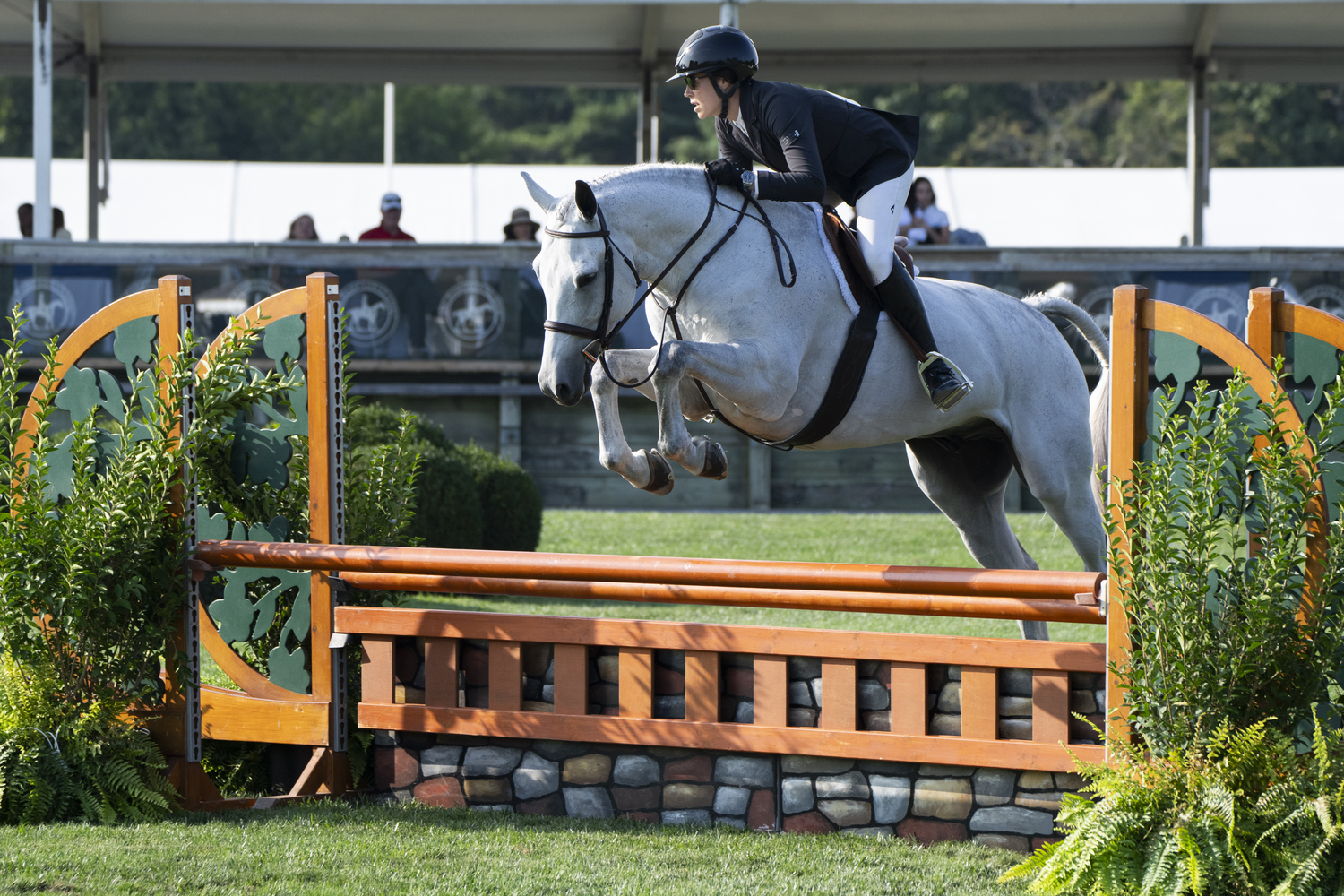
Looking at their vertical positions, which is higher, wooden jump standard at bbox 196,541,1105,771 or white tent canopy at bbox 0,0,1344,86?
white tent canopy at bbox 0,0,1344,86

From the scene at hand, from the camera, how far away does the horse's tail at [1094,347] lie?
4.57 metres

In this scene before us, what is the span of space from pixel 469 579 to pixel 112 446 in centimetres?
124

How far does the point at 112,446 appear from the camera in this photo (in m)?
4.18

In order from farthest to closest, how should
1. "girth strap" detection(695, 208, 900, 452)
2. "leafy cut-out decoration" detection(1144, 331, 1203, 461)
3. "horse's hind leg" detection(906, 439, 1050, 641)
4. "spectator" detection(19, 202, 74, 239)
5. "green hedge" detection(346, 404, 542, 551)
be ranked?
1. "spectator" detection(19, 202, 74, 239)
2. "green hedge" detection(346, 404, 542, 551)
3. "horse's hind leg" detection(906, 439, 1050, 641)
4. "girth strap" detection(695, 208, 900, 452)
5. "leafy cut-out decoration" detection(1144, 331, 1203, 461)

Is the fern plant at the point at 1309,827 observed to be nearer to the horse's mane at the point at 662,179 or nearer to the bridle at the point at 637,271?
the bridle at the point at 637,271

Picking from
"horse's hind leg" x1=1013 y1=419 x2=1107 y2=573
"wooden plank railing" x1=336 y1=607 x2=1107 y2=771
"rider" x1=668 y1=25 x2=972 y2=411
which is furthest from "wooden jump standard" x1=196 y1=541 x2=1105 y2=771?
"horse's hind leg" x1=1013 y1=419 x2=1107 y2=573

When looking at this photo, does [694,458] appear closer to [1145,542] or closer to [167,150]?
[1145,542]

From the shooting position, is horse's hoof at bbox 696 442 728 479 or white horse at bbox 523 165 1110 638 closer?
white horse at bbox 523 165 1110 638

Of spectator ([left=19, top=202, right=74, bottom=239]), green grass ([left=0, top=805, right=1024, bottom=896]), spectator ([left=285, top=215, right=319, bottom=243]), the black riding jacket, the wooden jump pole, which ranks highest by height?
spectator ([left=19, top=202, right=74, bottom=239])

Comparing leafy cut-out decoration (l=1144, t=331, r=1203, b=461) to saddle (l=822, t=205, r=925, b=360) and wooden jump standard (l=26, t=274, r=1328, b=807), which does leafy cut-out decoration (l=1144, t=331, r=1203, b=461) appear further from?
saddle (l=822, t=205, r=925, b=360)

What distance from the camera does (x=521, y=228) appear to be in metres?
11.8

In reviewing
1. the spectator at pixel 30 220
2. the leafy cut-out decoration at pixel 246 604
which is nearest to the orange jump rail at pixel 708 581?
the leafy cut-out decoration at pixel 246 604

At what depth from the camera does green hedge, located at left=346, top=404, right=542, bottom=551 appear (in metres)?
7.64

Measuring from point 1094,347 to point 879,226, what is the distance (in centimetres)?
132
